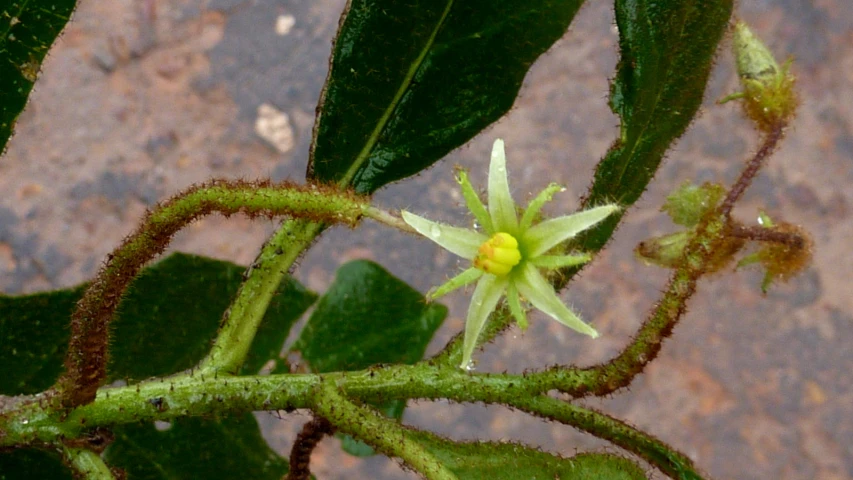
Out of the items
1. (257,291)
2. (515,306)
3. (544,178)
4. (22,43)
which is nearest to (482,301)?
(515,306)

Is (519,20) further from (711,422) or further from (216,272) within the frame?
(711,422)

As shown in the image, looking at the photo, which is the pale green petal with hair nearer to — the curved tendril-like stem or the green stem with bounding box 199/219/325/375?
the curved tendril-like stem

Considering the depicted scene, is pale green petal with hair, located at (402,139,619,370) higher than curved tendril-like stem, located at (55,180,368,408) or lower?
higher

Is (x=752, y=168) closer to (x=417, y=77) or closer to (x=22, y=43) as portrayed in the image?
(x=417, y=77)

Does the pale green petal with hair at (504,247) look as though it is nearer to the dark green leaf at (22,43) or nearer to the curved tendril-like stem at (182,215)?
the curved tendril-like stem at (182,215)

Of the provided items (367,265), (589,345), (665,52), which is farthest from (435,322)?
(589,345)

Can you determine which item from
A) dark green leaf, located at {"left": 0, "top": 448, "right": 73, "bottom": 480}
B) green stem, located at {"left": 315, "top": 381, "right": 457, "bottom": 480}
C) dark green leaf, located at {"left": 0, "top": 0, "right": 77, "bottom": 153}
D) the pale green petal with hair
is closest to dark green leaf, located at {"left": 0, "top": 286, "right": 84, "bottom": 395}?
dark green leaf, located at {"left": 0, "top": 448, "right": 73, "bottom": 480}
